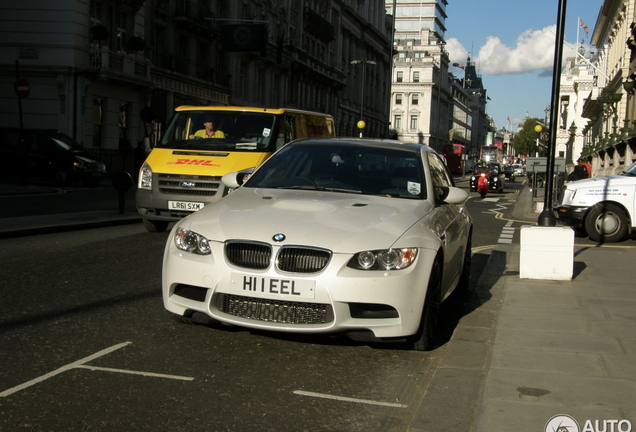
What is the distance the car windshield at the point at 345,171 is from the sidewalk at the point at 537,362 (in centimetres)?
125

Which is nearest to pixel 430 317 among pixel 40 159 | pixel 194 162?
pixel 194 162

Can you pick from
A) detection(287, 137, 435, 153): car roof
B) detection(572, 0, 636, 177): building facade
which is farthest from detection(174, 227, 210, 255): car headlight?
detection(572, 0, 636, 177): building facade

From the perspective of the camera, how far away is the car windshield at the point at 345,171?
21.6ft

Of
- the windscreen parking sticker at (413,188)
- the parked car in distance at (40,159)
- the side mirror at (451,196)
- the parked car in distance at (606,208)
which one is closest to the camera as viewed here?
the windscreen parking sticker at (413,188)

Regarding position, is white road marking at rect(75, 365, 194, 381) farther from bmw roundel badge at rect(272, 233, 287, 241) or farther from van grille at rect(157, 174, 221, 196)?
van grille at rect(157, 174, 221, 196)

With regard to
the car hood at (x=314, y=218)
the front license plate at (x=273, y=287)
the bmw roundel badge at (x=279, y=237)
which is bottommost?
the front license plate at (x=273, y=287)

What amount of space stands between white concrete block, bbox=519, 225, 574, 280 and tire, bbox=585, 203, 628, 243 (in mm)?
6570

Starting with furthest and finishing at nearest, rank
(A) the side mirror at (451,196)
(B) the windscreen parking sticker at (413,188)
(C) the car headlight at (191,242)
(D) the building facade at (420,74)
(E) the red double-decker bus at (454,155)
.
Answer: (D) the building facade at (420,74) → (E) the red double-decker bus at (454,155) → (A) the side mirror at (451,196) → (B) the windscreen parking sticker at (413,188) → (C) the car headlight at (191,242)

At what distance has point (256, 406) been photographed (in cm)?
430

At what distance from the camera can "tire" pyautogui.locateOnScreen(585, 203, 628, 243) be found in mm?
14734

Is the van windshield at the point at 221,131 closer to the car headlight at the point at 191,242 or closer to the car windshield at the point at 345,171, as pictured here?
the car windshield at the point at 345,171

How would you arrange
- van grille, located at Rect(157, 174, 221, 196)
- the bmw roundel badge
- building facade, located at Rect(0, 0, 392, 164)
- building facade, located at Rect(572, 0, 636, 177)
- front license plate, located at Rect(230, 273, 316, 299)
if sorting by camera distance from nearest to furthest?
front license plate, located at Rect(230, 273, 316, 299)
the bmw roundel badge
van grille, located at Rect(157, 174, 221, 196)
building facade, located at Rect(0, 0, 392, 164)
building facade, located at Rect(572, 0, 636, 177)

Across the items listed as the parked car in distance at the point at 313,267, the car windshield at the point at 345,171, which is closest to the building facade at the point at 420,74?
the car windshield at the point at 345,171

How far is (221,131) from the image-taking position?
13008mm
